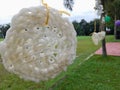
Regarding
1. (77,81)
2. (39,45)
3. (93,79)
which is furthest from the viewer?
(93,79)

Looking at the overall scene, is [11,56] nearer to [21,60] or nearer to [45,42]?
[21,60]

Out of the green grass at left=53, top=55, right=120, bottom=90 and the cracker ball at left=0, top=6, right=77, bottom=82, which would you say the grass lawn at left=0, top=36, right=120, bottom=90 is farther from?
the cracker ball at left=0, top=6, right=77, bottom=82

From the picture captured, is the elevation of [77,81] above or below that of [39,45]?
below

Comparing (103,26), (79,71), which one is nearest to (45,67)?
(79,71)

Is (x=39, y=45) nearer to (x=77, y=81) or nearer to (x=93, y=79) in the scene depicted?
(x=77, y=81)

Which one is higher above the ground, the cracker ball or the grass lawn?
the cracker ball

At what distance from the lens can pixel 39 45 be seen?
2.00 metres

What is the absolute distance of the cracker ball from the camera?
191cm

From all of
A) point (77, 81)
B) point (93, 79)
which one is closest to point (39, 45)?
point (77, 81)

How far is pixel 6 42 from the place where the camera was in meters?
1.88

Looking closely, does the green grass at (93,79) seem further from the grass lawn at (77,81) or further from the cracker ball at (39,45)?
the cracker ball at (39,45)

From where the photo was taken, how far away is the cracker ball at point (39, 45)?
1.91 m

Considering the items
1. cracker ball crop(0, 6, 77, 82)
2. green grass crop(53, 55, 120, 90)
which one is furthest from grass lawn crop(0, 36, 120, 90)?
cracker ball crop(0, 6, 77, 82)

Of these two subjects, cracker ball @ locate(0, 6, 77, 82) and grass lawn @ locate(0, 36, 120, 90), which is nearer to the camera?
cracker ball @ locate(0, 6, 77, 82)
